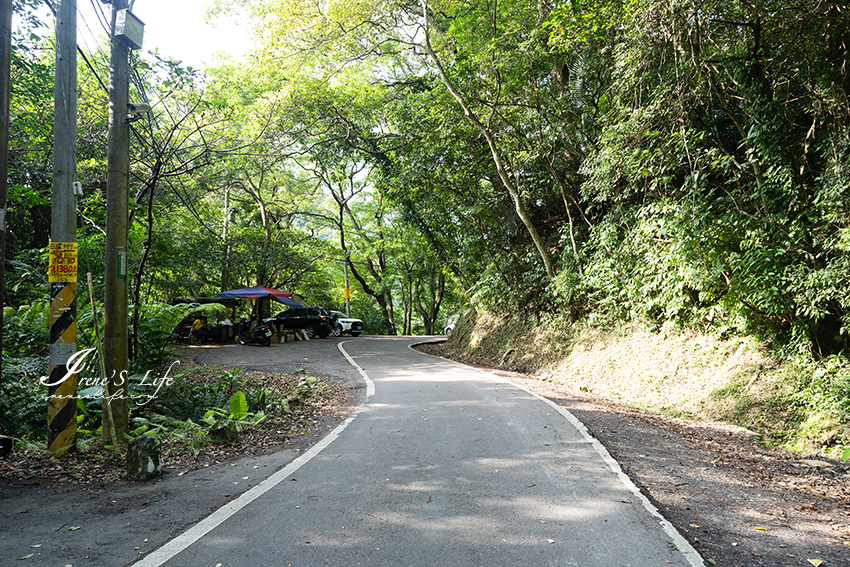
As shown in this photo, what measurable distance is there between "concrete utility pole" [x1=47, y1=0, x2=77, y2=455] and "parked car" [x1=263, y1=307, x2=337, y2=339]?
66.6 ft

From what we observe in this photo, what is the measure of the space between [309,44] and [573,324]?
1163 cm

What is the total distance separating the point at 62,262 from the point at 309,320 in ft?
69.2

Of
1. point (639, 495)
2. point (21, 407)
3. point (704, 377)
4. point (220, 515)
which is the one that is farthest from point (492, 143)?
point (220, 515)

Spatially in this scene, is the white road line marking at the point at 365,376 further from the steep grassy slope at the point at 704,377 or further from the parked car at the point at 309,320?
the parked car at the point at 309,320

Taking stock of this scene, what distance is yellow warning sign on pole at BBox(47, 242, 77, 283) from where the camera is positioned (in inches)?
236

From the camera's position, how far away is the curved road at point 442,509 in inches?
134

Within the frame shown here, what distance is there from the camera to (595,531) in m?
3.79

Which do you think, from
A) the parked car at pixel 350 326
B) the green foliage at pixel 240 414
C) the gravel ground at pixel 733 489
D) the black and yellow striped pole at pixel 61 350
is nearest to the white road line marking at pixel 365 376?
the green foliage at pixel 240 414

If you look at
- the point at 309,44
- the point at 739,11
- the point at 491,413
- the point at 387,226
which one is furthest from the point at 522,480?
the point at 387,226

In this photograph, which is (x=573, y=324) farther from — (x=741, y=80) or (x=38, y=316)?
(x=38, y=316)

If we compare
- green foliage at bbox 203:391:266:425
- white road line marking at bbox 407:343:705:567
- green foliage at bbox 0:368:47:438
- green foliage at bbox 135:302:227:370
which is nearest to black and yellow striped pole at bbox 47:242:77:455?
green foliage at bbox 0:368:47:438

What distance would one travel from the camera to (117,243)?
6586 mm

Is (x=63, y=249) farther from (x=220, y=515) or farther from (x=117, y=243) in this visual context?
(x=220, y=515)

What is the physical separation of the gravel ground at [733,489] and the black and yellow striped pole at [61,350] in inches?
253
